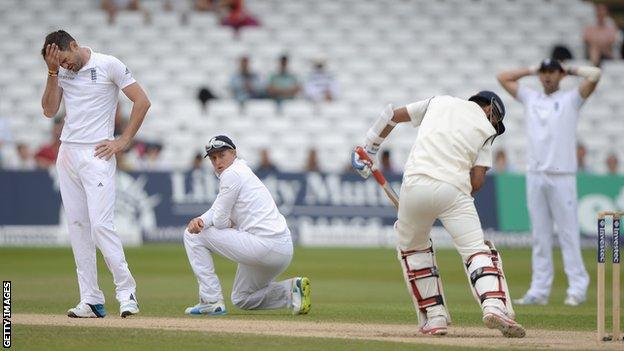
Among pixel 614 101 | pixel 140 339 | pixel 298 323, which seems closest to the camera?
pixel 140 339

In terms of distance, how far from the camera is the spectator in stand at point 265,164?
21156 mm

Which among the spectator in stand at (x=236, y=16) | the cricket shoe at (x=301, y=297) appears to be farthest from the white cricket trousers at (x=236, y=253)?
the spectator in stand at (x=236, y=16)

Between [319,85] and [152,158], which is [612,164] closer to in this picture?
[319,85]

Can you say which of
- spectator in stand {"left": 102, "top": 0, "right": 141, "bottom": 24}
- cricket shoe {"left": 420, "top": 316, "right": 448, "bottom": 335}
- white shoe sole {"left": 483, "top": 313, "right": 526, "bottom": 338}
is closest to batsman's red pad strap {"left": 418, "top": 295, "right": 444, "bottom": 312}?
cricket shoe {"left": 420, "top": 316, "right": 448, "bottom": 335}

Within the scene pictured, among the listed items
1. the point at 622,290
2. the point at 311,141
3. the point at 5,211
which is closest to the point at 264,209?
the point at 622,290

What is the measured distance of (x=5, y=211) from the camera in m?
20.4

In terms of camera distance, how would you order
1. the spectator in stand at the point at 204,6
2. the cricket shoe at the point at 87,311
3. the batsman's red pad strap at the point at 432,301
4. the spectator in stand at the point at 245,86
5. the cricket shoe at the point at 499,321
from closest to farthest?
the cricket shoe at the point at 499,321
the batsman's red pad strap at the point at 432,301
the cricket shoe at the point at 87,311
the spectator in stand at the point at 245,86
the spectator in stand at the point at 204,6

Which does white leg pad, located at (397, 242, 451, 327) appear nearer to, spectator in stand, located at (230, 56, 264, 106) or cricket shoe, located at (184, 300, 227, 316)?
cricket shoe, located at (184, 300, 227, 316)

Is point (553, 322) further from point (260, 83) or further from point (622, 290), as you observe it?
point (260, 83)

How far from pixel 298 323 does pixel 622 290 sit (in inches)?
260

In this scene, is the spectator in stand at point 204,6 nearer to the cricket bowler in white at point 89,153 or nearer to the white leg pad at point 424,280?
the cricket bowler in white at point 89,153

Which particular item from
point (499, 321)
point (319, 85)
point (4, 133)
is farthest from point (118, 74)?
point (319, 85)

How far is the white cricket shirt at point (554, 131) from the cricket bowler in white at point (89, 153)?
178 inches

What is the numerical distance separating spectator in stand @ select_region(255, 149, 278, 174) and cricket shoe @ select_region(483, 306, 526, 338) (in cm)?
1275
